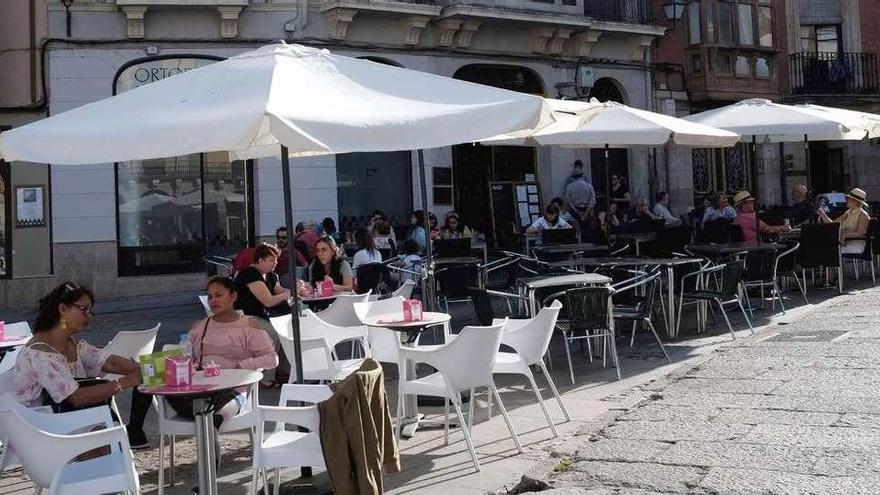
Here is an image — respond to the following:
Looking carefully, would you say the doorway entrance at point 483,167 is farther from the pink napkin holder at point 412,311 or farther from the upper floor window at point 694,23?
the pink napkin holder at point 412,311

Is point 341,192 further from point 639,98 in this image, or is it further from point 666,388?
A: point 666,388

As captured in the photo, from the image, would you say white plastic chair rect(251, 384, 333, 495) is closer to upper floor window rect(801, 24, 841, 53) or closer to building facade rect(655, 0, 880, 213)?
building facade rect(655, 0, 880, 213)

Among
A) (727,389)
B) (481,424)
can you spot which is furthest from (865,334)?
(481,424)

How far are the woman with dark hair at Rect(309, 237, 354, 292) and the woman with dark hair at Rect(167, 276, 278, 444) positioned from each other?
3.49m

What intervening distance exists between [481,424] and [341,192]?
11.9 meters

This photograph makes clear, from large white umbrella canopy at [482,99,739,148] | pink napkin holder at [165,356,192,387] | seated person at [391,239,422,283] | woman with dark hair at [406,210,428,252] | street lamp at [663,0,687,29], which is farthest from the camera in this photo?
street lamp at [663,0,687,29]

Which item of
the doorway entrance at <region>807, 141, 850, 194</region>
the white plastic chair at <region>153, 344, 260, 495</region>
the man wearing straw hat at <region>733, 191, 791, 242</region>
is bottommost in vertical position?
the white plastic chair at <region>153, 344, 260, 495</region>

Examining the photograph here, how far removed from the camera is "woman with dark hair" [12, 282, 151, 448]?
199 inches

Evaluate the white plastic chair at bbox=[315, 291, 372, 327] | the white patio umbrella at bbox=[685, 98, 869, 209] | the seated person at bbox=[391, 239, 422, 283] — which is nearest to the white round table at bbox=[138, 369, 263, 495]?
the white plastic chair at bbox=[315, 291, 372, 327]

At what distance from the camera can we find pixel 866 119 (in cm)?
1495

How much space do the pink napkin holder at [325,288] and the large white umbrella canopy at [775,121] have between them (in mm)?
6514

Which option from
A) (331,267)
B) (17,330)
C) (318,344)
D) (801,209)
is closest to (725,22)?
(801,209)

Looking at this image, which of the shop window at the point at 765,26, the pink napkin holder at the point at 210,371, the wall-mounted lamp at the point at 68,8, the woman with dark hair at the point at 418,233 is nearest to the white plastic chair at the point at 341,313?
the pink napkin holder at the point at 210,371

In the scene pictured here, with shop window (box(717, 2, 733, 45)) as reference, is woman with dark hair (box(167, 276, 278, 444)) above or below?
below
